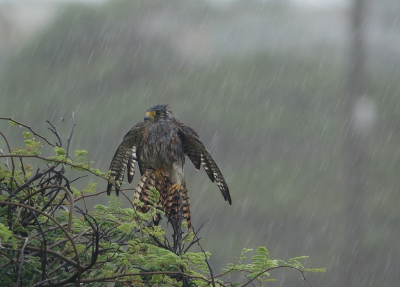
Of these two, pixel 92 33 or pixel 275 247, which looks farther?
pixel 92 33

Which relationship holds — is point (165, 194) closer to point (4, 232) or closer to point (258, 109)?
point (4, 232)

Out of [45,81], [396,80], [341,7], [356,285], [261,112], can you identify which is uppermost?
[341,7]

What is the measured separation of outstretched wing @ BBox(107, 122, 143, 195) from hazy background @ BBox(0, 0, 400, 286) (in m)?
7.66

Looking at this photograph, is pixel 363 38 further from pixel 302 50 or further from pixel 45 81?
pixel 45 81

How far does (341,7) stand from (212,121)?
8.26 m

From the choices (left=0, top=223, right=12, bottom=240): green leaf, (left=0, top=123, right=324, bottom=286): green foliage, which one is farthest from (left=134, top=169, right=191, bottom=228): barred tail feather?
(left=0, top=223, right=12, bottom=240): green leaf

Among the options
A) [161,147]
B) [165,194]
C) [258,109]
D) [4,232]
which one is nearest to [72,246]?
[4,232]

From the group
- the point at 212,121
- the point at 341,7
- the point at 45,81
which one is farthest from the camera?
the point at 341,7

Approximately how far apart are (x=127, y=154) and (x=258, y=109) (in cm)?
1148

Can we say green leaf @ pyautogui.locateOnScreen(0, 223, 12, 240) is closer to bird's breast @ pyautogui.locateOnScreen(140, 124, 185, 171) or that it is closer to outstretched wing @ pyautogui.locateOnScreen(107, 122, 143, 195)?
outstretched wing @ pyautogui.locateOnScreen(107, 122, 143, 195)

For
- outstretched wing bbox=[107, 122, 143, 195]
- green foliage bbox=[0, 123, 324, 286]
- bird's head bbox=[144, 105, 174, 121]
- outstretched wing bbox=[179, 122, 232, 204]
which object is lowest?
green foliage bbox=[0, 123, 324, 286]

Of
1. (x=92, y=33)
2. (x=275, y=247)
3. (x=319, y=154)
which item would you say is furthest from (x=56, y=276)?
(x=92, y=33)

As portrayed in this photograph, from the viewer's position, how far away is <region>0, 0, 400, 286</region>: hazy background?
484 inches

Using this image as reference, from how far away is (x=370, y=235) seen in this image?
12.2m
